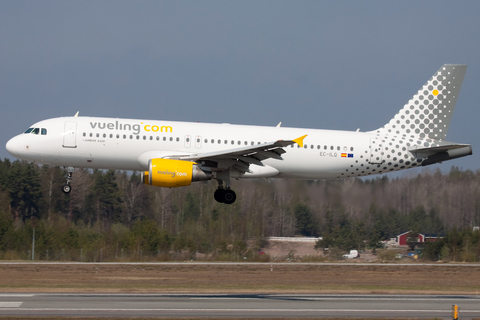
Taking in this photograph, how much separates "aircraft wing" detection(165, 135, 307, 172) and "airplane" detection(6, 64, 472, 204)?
4 centimetres

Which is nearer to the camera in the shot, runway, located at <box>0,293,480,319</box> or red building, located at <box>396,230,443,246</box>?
runway, located at <box>0,293,480,319</box>

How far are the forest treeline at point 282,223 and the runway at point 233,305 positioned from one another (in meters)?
11.0

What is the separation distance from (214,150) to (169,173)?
2890 mm

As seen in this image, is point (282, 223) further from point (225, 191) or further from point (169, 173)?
point (169, 173)

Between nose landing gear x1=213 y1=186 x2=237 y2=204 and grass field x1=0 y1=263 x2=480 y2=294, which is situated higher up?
nose landing gear x1=213 y1=186 x2=237 y2=204

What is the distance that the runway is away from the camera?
19.3m

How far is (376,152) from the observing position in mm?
29422

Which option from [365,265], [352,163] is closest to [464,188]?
[365,265]

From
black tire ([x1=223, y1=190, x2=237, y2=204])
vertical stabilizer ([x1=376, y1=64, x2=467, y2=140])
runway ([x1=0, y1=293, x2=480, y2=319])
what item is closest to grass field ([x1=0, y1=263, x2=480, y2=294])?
runway ([x1=0, y1=293, x2=480, y2=319])

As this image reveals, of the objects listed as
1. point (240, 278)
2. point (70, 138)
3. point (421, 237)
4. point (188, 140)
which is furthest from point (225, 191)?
point (421, 237)

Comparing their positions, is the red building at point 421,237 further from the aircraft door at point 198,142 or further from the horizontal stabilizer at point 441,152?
the aircraft door at point 198,142

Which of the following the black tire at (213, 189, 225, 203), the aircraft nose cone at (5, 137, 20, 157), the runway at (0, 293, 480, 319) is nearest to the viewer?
the runway at (0, 293, 480, 319)

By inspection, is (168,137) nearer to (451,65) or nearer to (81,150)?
(81,150)

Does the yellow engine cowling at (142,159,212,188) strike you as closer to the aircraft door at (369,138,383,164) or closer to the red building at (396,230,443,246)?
the aircraft door at (369,138,383,164)
